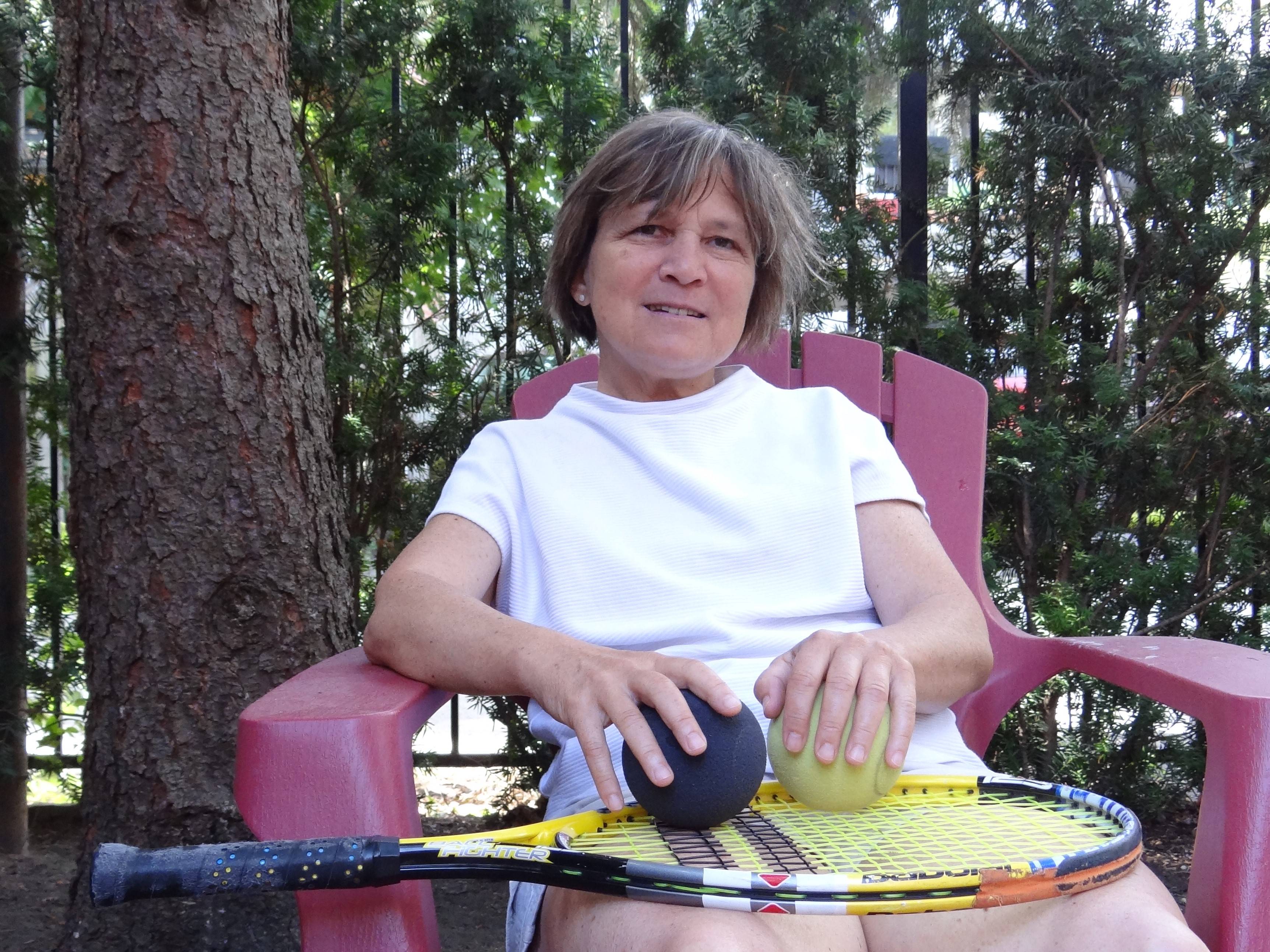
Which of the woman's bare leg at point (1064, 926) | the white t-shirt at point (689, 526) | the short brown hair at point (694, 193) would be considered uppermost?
the short brown hair at point (694, 193)

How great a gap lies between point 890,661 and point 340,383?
1.84m

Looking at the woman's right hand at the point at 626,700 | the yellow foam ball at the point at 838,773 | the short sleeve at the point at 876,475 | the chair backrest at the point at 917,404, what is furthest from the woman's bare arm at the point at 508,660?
the chair backrest at the point at 917,404

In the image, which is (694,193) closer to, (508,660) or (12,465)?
(508,660)

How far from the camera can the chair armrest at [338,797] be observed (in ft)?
3.40

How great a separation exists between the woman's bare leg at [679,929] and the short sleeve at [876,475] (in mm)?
602

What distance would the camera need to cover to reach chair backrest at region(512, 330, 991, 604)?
194 centimetres

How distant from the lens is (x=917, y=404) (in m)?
2.03

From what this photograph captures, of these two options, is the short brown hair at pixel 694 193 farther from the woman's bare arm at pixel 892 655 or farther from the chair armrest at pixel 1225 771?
the chair armrest at pixel 1225 771

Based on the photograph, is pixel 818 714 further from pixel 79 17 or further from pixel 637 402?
pixel 79 17

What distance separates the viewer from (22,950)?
2.33 m

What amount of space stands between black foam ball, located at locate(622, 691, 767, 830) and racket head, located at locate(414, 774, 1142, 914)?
1.2 inches

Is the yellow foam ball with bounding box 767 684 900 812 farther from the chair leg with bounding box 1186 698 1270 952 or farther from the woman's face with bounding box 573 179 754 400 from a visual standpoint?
the woman's face with bounding box 573 179 754 400

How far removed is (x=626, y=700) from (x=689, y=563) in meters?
0.43

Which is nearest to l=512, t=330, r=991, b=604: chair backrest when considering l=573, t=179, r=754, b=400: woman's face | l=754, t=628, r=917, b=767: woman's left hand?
l=573, t=179, r=754, b=400: woman's face
